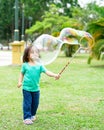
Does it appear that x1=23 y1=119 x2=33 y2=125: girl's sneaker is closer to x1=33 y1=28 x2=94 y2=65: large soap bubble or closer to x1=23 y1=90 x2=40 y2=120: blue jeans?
x1=23 y1=90 x2=40 y2=120: blue jeans

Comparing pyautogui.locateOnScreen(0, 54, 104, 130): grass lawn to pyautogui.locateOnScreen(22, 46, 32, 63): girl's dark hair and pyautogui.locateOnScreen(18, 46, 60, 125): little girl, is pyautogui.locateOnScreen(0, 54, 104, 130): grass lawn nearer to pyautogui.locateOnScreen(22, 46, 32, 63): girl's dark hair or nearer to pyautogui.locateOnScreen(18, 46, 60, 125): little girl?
pyautogui.locateOnScreen(18, 46, 60, 125): little girl

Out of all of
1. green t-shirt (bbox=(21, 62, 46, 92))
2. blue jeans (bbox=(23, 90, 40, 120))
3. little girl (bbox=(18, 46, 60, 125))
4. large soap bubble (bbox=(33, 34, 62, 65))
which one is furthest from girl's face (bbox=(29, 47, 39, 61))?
large soap bubble (bbox=(33, 34, 62, 65))

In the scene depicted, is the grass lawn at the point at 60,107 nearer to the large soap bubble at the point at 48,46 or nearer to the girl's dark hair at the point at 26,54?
the large soap bubble at the point at 48,46

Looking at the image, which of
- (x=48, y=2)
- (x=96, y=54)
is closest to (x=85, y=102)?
(x=96, y=54)

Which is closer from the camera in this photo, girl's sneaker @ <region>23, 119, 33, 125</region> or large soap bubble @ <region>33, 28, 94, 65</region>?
girl's sneaker @ <region>23, 119, 33, 125</region>

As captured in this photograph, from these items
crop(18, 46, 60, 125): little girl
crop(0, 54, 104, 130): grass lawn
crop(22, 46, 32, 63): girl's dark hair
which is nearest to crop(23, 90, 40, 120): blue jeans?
crop(18, 46, 60, 125): little girl

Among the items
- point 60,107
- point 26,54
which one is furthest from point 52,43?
point 26,54

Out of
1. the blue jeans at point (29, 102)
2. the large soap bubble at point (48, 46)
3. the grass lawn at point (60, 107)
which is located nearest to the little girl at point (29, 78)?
the blue jeans at point (29, 102)

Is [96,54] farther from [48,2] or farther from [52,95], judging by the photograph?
[48,2]

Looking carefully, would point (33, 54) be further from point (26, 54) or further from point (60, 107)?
point (60, 107)

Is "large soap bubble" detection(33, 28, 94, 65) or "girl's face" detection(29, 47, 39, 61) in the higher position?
"girl's face" detection(29, 47, 39, 61)

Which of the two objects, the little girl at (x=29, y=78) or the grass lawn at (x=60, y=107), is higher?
the little girl at (x=29, y=78)

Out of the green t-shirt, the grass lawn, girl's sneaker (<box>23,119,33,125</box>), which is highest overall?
the green t-shirt

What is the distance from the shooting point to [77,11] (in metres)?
33.8
